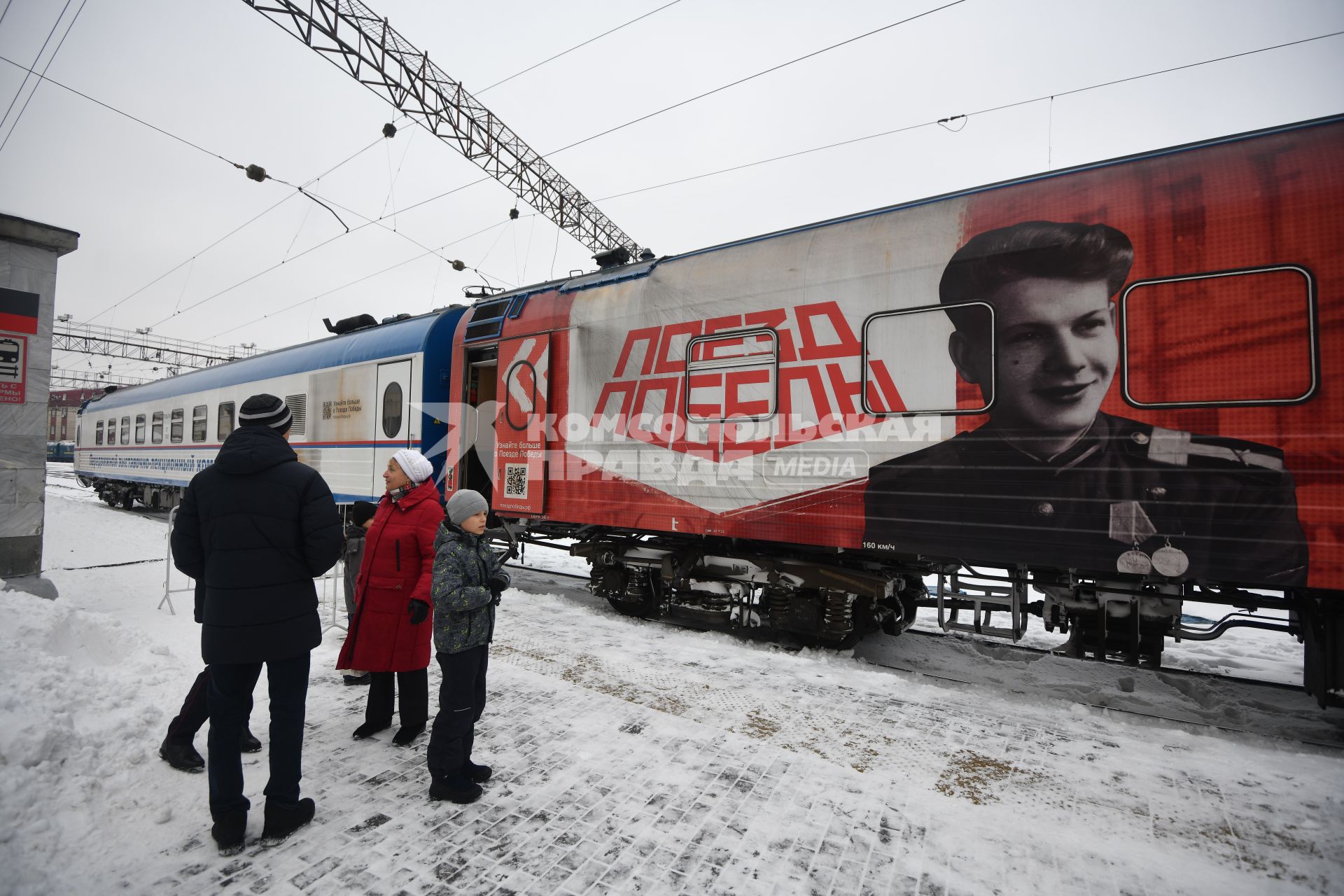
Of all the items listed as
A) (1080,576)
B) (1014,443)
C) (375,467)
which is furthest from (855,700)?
(375,467)

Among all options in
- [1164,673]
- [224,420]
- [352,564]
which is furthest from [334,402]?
[1164,673]

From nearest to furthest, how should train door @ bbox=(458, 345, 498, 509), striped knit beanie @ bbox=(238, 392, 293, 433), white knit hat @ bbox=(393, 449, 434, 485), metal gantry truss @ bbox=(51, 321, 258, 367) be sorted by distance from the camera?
striped knit beanie @ bbox=(238, 392, 293, 433) → white knit hat @ bbox=(393, 449, 434, 485) → train door @ bbox=(458, 345, 498, 509) → metal gantry truss @ bbox=(51, 321, 258, 367)

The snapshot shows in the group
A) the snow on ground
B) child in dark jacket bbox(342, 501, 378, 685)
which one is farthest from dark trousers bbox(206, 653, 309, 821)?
child in dark jacket bbox(342, 501, 378, 685)

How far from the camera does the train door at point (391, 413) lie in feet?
28.6

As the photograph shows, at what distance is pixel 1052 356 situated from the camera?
4.14 metres

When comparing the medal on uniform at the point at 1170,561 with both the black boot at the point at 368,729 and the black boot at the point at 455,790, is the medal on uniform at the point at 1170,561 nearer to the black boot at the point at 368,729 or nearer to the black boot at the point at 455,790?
the black boot at the point at 455,790

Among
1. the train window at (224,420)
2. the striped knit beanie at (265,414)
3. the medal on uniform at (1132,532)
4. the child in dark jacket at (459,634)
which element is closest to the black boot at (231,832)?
the child in dark jacket at (459,634)

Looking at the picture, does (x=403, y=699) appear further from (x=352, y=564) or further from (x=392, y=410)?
(x=392, y=410)

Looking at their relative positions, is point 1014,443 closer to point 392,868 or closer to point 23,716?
point 392,868

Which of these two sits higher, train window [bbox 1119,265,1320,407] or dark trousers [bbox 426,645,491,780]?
train window [bbox 1119,265,1320,407]

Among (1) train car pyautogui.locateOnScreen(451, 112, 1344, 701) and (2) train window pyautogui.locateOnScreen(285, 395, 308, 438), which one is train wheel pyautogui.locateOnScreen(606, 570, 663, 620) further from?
(2) train window pyautogui.locateOnScreen(285, 395, 308, 438)

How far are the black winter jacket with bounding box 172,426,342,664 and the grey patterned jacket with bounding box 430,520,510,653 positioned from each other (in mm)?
509

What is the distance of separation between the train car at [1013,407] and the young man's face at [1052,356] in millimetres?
15

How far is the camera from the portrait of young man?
3625 mm
